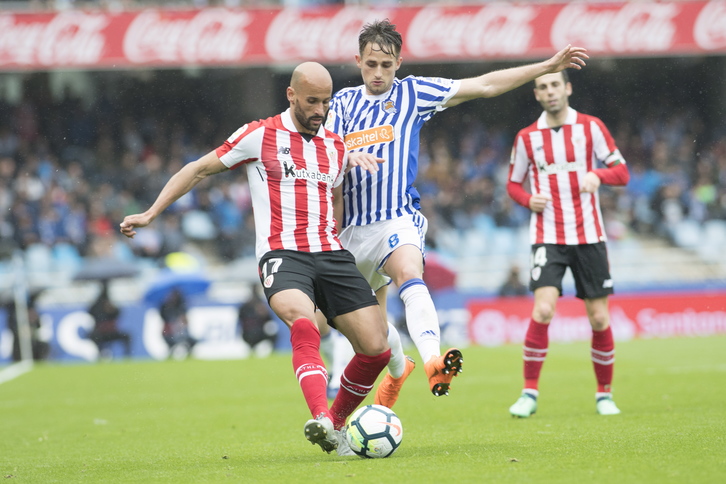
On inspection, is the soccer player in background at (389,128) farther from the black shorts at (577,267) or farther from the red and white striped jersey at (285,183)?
the black shorts at (577,267)

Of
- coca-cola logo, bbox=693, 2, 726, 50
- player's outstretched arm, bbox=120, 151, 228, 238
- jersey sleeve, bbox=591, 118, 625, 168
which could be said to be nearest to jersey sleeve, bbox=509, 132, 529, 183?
jersey sleeve, bbox=591, 118, 625, 168

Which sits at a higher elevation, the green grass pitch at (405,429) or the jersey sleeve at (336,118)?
the jersey sleeve at (336,118)

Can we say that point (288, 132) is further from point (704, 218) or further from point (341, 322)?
point (704, 218)

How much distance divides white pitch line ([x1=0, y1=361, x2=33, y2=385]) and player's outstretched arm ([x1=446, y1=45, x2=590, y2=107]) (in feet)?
29.4

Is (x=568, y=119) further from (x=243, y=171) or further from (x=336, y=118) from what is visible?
(x=243, y=171)

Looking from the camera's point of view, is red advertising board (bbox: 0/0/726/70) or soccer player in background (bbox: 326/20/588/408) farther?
red advertising board (bbox: 0/0/726/70)

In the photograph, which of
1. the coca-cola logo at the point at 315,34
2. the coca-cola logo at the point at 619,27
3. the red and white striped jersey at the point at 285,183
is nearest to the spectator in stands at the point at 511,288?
the coca-cola logo at the point at 619,27

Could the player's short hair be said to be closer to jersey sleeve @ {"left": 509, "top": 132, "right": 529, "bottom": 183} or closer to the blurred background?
jersey sleeve @ {"left": 509, "top": 132, "right": 529, "bottom": 183}

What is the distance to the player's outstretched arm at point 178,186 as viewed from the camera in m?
5.32

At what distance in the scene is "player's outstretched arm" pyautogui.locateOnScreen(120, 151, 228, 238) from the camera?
532 centimetres

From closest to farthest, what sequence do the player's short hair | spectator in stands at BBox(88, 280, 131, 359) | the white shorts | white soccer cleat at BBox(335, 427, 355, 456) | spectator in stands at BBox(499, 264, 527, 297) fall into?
white soccer cleat at BBox(335, 427, 355, 456) < the player's short hair < the white shorts < spectator in stands at BBox(88, 280, 131, 359) < spectator in stands at BBox(499, 264, 527, 297)

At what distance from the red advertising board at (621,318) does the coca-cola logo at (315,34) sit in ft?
19.3

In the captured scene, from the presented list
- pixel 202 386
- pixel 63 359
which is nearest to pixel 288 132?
pixel 202 386

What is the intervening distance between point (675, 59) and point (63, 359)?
1613 centimetres
